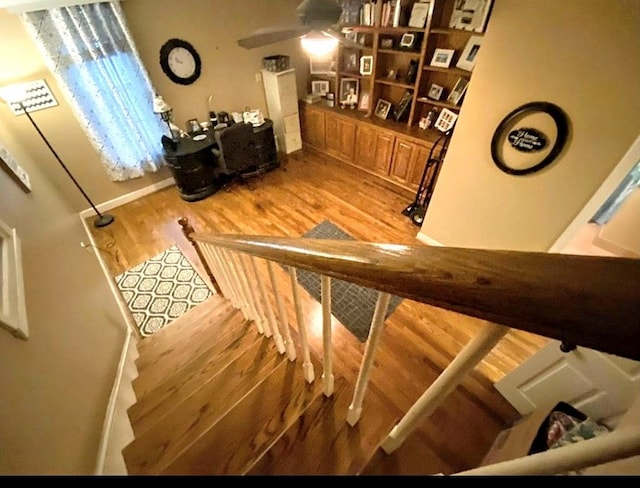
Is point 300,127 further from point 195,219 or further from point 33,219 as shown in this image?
point 33,219

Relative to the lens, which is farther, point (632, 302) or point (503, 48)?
point (503, 48)

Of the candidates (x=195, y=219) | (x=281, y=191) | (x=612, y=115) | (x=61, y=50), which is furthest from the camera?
(x=281, y=191)

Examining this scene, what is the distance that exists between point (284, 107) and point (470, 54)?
102 inches

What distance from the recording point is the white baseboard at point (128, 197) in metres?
3.59

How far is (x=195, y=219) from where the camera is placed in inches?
142

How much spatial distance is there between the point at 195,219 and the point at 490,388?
345 cm

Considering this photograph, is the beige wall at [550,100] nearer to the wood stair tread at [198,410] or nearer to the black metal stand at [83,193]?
the wood stair tread at [198,410]

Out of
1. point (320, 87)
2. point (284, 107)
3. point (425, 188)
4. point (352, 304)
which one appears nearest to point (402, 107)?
point (425, 188)

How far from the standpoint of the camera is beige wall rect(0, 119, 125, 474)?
0.83 metres

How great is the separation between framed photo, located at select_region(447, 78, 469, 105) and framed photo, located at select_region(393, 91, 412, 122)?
1.76 feet

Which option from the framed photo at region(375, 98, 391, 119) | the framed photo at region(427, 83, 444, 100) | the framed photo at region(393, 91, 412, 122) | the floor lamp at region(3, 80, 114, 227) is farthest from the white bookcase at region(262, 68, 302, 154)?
the floor lamp at region(3, 80, 114, 227)

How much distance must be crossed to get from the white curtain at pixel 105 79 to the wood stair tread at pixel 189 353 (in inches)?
113

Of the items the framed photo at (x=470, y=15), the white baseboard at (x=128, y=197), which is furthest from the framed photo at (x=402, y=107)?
the white baseboard at (x=128, y=197)

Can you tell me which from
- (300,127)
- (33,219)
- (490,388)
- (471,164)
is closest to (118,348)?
(33,219)
